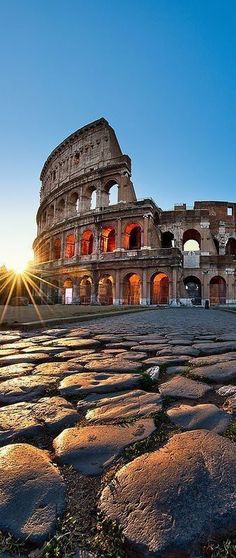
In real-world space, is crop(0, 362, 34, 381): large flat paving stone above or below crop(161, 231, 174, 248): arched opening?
below

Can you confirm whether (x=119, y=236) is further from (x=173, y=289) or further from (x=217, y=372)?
(x=217, y=372)

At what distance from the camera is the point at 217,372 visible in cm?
207

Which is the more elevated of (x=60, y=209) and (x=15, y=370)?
(x=60, y=209)

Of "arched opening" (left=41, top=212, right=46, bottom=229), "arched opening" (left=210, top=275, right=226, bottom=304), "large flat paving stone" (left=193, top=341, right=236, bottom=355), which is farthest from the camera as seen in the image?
"arched opening" (left=41, top=212, right=46, bottom=229)

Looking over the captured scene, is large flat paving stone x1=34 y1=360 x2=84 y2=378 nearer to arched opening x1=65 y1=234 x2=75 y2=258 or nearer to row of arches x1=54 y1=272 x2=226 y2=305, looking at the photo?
row of arches x1=54 y1=272 x2=226 y2=305

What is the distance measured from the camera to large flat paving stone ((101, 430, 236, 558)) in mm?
660

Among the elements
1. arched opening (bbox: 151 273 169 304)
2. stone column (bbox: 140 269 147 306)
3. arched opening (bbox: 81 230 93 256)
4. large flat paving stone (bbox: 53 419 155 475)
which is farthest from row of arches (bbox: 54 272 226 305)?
large flat paving stone (bbox: 53 419 155 475)

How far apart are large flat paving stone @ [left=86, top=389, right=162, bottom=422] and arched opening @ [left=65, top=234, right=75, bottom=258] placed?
988 inches

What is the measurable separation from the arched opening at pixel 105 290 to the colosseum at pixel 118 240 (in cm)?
9

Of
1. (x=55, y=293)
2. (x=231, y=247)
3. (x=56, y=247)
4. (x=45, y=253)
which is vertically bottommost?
(x=55, y=293)

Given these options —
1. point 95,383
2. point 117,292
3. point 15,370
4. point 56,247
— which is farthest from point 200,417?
point 56,247

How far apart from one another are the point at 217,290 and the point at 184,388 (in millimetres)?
25898

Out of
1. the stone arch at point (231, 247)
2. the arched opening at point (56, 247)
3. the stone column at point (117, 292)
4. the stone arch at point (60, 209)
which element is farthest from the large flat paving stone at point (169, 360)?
the stone arch at point (231, 247)

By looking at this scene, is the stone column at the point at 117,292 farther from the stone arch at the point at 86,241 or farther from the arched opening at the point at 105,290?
the stone arch at the point at 86,241
